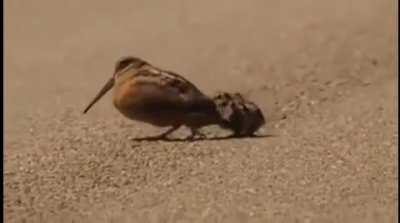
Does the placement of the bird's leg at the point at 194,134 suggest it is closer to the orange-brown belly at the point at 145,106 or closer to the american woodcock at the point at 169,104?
the american woodcock at the point at 169,104

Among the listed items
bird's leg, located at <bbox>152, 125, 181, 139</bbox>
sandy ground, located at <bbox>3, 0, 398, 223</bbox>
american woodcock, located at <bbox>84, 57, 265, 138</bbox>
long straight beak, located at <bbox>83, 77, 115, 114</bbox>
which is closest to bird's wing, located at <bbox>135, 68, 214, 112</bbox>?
american woodcock, located at <bbox>84, 57, 265, 138</bbox>

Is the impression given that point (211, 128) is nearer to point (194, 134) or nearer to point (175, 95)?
point (194, 134)

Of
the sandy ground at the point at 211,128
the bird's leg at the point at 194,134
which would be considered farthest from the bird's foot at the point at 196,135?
the sandy ground at the point at 211,128

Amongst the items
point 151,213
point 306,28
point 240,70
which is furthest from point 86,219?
point 306,28

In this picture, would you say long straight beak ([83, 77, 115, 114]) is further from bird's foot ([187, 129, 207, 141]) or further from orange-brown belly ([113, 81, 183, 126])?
bird's foot ([187, 129, 207, 141])

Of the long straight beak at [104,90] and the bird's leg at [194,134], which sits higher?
the long straight beak at [104,90]
